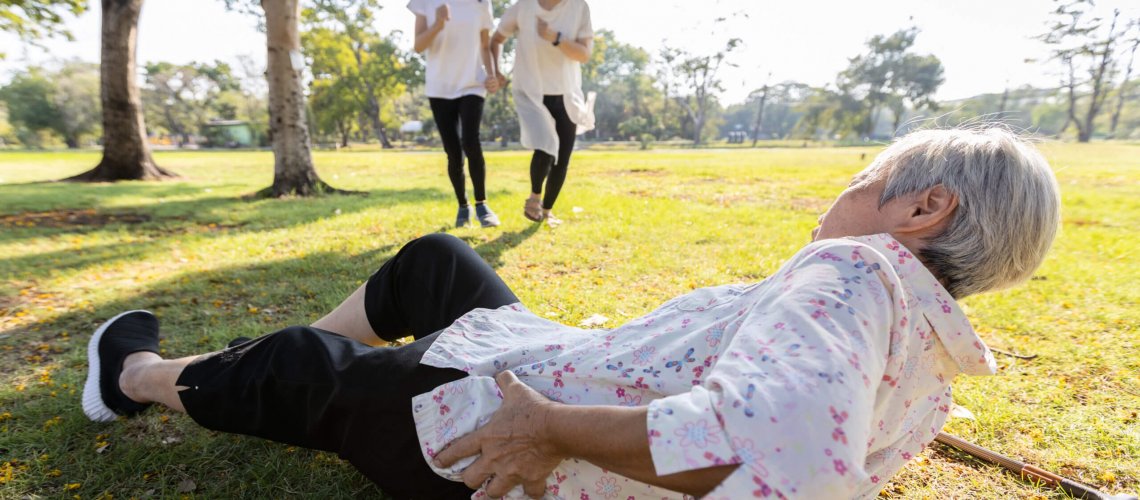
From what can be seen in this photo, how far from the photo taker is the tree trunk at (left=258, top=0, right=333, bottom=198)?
791cm

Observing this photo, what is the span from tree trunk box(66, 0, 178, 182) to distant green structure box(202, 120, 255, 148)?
163 feet

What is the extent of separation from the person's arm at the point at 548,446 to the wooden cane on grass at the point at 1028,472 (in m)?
1.67

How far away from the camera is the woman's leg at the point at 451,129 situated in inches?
204

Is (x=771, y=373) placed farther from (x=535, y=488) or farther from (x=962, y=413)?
(x=962, y=413)

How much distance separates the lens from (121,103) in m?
10.9

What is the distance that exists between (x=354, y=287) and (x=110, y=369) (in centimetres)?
168

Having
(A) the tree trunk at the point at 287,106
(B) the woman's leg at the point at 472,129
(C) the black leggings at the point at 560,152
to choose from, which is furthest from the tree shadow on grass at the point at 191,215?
(C) the black leggings at the point at 560,152

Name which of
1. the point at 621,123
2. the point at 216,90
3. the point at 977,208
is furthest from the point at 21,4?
the point at 216,90

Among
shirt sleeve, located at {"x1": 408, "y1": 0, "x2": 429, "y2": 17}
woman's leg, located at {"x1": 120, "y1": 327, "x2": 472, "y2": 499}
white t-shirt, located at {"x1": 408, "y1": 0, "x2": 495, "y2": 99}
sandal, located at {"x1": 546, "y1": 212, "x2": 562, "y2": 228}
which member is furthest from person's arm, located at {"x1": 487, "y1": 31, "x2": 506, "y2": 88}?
woman's leg, located at {"x1": 120, "y1": 327, "x2": 472, "y2": 499}

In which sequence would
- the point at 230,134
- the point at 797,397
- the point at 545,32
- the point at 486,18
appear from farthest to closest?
the point at 230,134 < the point at 486,18 < the point at 545,32 < the point at 797,397

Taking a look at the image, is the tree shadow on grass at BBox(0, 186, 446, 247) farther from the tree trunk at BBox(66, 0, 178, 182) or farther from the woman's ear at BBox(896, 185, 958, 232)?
the woman's ear at BBox(896, 185, 958, 232)

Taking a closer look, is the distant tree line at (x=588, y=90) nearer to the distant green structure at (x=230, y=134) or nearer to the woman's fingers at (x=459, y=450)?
the distant green structure at (x=230, y=134)

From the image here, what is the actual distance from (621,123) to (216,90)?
161ft

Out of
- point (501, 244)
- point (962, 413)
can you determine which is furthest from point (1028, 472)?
point (501, 244)
